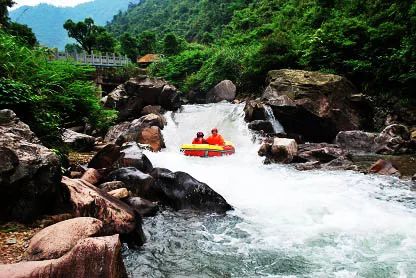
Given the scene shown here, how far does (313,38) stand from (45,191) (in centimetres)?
1766

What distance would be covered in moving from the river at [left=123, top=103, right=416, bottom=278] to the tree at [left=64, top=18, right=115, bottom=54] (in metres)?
37.9

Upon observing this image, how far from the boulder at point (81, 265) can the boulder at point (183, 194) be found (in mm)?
4087

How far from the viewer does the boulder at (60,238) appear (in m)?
4.48

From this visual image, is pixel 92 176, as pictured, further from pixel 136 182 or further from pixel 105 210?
pixel 105 210

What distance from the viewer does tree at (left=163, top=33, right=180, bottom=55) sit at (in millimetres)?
42469

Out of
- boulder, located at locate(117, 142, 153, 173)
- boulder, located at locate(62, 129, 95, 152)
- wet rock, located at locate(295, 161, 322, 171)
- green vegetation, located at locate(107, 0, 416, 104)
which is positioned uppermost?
green vegetation, located at locate(107, 0, 416, 104)

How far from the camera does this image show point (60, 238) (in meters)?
4.66

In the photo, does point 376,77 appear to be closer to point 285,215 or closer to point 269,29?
point 285,215

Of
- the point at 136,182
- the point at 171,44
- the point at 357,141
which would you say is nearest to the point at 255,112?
the point at 357,141

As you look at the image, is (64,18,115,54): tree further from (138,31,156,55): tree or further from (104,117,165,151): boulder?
(104,117,165,151): boulder

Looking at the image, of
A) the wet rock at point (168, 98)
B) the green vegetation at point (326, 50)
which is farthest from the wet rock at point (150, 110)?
the green vegetation at point (326, 50)

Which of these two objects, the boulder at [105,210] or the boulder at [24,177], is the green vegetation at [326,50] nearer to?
the boulder at [105,210]

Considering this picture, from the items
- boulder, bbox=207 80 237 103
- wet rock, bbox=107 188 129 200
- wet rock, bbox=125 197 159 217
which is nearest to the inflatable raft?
wet rock, bbox=125 197 159 217

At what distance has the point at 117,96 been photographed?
844 inches
